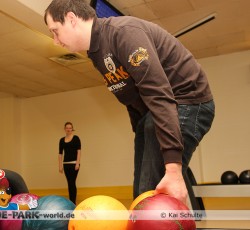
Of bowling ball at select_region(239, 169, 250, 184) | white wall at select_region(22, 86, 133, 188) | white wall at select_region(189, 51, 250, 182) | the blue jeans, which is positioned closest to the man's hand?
the blue jeans

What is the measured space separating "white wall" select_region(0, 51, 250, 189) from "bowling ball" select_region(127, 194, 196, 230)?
17.8 feet

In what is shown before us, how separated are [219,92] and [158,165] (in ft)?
18.2

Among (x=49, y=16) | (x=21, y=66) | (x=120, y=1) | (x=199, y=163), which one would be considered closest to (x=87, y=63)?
(x=21, y=66)

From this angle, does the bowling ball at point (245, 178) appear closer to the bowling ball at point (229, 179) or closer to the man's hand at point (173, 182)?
the bowling ball at point (229, 179)

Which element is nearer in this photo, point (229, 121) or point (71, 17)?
point (71, 17)

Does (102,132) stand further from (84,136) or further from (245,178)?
(245,178)

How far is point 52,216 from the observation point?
1541mm

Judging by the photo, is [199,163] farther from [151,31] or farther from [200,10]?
[151,31]

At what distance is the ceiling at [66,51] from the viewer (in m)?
4.31


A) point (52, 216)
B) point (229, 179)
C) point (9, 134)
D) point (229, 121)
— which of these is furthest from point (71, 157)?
point (52, 216)

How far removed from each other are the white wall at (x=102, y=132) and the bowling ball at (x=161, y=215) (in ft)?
17.8

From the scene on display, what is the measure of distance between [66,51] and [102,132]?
267 centimetres

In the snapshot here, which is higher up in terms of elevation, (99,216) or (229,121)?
(229,121)

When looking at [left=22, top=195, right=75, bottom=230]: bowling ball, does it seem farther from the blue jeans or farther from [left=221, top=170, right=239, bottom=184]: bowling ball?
[left=221, top=170, right=239, bottom=184]: bowling ball
